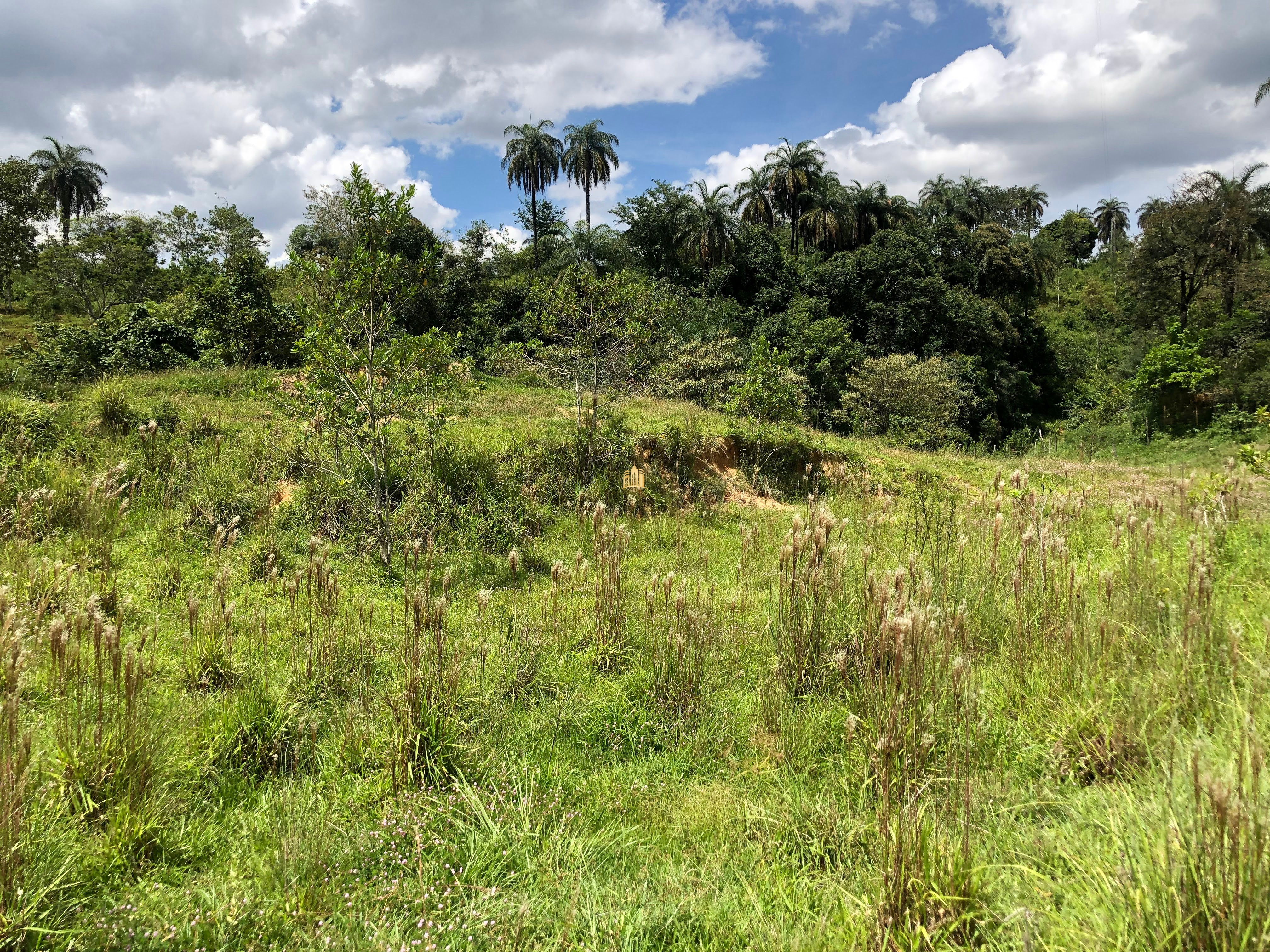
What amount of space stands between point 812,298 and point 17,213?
2713 cm

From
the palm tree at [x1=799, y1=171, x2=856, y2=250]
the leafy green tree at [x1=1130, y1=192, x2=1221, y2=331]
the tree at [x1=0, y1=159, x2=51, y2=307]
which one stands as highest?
the palm tree at [x1=799, y1=171, x2=856, y2=250]

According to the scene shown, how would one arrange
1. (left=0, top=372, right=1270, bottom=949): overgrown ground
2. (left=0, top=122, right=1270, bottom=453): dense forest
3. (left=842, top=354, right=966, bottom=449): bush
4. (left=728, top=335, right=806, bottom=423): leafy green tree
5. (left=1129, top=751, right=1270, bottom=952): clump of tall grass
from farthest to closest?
(left=842, top=354, right=966, bottom=449): bush, (left=0, top=122, right=1270, bottom=453): dense forest, (left=728, top=335, right=806, bottom=423): leafy green tree, (left=0, top=372, right=1270, bottom=949): overgrown ground, (left=1129, top=751, right=1270, bottom=952): clump of tall grass

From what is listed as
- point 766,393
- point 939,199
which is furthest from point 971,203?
point 766,393

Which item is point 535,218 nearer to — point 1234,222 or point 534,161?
point 534,161

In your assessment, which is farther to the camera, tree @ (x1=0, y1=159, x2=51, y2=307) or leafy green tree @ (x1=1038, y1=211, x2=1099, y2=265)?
leafy green tree @ (x1=1038, y1=211, x2=1099, y2=265)

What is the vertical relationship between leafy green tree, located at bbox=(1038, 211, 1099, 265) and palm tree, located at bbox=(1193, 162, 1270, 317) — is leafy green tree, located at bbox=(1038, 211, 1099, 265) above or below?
above

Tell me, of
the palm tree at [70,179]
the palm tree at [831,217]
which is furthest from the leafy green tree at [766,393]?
the palm tree at [70,179]

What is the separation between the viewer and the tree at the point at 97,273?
85.0ft

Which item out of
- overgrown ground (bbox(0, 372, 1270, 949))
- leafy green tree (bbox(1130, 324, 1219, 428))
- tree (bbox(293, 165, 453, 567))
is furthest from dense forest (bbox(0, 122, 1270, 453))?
overgrown ground (bbox(0, 372, 1270, 949))

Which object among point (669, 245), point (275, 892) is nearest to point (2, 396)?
point (275, 892)

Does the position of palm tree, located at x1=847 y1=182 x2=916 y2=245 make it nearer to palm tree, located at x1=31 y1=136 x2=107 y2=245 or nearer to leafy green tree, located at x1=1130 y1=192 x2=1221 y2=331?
leafy green tree, located at x1=1130 y1=192 x2=1221 y2=331

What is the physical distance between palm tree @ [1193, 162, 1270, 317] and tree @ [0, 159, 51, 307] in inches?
1543

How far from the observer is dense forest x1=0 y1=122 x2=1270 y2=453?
59.8ft

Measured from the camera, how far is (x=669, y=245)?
33.4m
